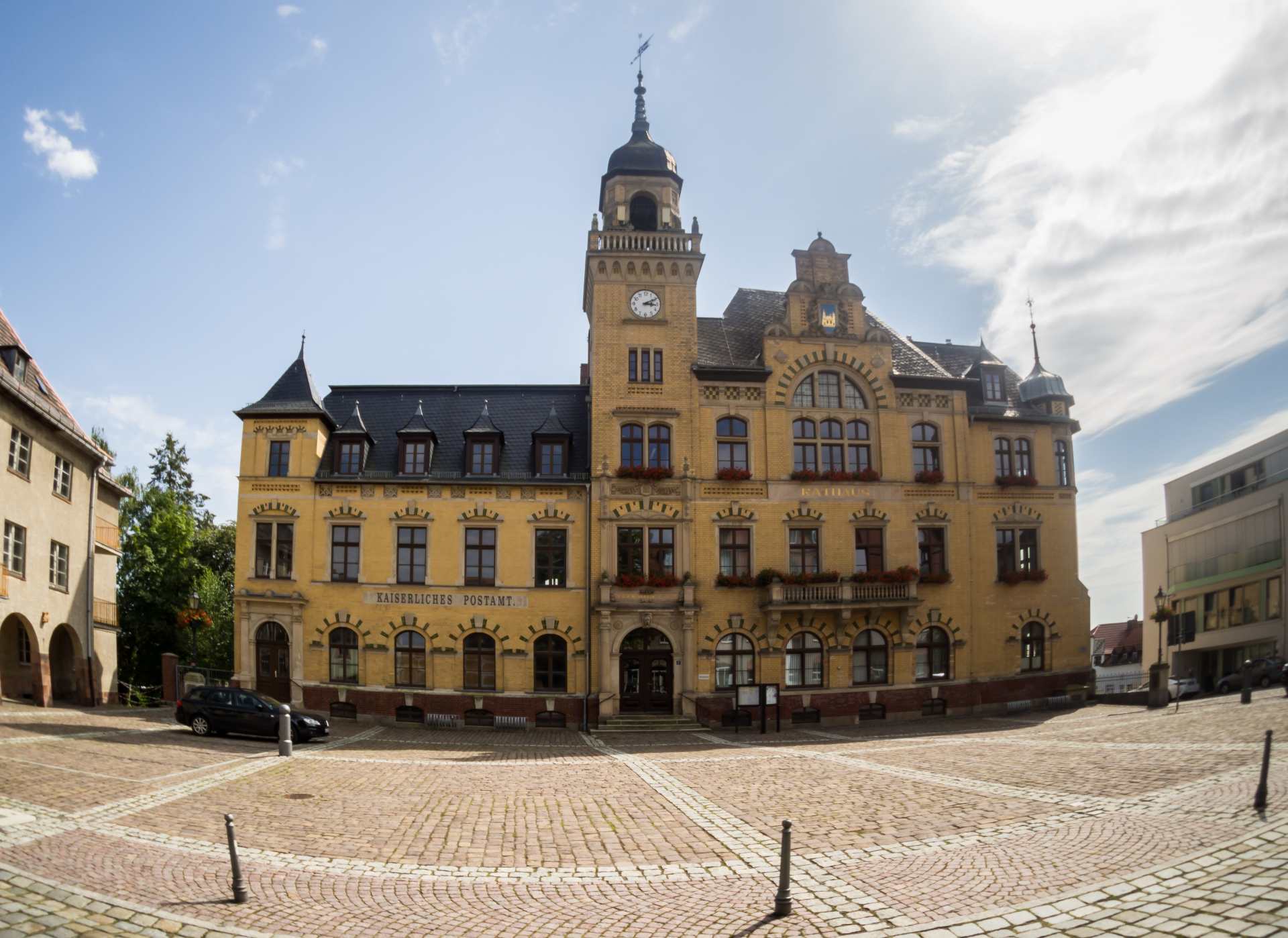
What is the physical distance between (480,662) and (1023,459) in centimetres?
2428

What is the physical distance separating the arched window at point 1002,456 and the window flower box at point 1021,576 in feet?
13.8

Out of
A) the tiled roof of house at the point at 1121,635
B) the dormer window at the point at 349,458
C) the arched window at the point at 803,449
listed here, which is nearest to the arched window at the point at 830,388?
the arched window at the point at 803,449

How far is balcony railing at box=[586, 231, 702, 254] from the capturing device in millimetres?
35031

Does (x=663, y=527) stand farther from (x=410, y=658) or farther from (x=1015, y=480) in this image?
(x=1015, y=480)

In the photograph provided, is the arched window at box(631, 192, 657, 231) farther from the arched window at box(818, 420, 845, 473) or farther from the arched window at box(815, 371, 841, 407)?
the arched window at box(818, 420, 845, 473)

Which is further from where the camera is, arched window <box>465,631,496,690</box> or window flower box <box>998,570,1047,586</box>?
window flower box <box>998,570,1047,586</box>

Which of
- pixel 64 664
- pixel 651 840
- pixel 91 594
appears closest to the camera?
pixel 651 840

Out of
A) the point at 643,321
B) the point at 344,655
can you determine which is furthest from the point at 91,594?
the point at 643,321

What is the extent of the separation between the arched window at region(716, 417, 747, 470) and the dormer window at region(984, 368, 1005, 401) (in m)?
11.3

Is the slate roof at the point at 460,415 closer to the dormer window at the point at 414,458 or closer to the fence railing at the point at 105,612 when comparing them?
the dormer window at the point at 414,458

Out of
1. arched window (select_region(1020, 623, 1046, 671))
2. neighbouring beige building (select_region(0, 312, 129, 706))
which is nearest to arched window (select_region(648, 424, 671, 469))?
arched window (select_region(1020, 623, 1046, 671))

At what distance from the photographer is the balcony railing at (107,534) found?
36750 millimetres

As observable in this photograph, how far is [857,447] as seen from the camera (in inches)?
1398

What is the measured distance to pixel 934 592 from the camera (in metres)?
34.7
